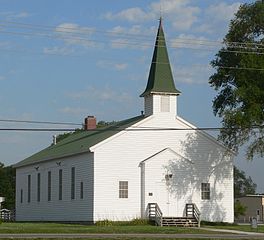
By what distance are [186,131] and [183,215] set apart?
259 inches

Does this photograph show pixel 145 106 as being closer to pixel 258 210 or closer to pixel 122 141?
pixel 122 141

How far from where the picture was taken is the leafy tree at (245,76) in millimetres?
53656

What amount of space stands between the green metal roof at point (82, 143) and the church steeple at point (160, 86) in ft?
6.01

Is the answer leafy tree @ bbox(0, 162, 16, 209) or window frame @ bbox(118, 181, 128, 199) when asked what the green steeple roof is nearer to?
window frame @ bbox(118, 181, 128, 199)

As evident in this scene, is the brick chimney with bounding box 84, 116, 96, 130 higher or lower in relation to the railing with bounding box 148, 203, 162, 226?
higher

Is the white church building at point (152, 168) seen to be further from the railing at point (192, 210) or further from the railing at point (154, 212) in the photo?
the railing at point (192, 210)

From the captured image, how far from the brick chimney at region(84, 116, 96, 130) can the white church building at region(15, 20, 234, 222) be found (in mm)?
9961

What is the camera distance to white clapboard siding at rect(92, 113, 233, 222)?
55.4 meters

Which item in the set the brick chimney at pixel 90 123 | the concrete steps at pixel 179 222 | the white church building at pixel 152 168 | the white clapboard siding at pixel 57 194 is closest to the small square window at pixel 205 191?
the white church building at pixel 152 168

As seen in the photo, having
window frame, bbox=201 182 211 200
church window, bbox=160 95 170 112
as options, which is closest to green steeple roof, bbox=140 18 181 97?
church window, bbox=160 95 170 112

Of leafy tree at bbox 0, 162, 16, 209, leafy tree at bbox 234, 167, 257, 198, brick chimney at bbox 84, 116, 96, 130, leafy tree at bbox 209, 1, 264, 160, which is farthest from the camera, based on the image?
leafy tree at bbox 234, 167, 257, 198

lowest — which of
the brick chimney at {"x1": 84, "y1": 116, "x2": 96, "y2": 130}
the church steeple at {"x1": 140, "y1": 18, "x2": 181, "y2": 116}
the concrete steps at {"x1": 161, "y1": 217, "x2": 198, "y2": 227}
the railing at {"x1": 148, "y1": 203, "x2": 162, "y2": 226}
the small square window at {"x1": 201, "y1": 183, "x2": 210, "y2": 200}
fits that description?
the concrete steps at {"x1": 161, "y1": 217, "x2": 198, "y2": 227}

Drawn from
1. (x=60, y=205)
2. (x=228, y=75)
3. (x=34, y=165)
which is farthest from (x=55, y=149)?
(x=228, y=75)

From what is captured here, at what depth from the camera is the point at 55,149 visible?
70.3 m
